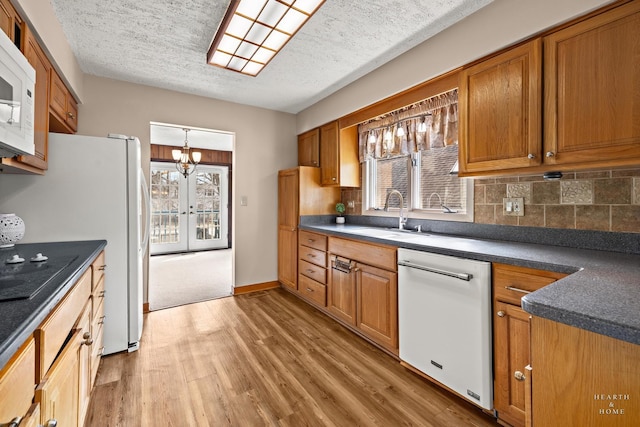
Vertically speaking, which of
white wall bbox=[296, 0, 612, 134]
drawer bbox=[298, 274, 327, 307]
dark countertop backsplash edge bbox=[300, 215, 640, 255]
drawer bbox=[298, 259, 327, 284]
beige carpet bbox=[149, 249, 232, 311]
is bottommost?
beige carpet bbox=[149, 249, 232, 311]

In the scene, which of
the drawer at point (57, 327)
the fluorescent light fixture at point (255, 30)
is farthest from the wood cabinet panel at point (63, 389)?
the fluorescent light fixture at point (255, 30)

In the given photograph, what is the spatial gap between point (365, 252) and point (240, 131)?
2.40 meters

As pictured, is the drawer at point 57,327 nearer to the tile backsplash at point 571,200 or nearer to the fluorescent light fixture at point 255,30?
the fluorescent light fixture at point 255,30

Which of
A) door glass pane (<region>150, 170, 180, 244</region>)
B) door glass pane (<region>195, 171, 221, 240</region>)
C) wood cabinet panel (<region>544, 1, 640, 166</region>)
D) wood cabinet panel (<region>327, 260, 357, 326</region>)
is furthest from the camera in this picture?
door glass pane (<region>195, 171, 221, 240</region>)

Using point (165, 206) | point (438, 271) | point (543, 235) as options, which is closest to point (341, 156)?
point (438, 271)

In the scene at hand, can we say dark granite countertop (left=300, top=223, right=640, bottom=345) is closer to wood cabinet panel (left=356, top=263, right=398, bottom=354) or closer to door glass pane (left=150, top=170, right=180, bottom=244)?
wood cabinet panel (left=356, top=263, right=398, bottom=354)

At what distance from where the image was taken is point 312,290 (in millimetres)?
3221

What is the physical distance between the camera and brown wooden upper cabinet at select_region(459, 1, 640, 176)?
1.32 metres

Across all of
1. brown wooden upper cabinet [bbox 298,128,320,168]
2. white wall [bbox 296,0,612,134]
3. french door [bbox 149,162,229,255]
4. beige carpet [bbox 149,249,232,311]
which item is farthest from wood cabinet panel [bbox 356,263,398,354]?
french door [bbox 149,162,229,255]

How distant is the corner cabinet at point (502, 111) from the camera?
1608mm

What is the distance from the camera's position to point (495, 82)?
178cm

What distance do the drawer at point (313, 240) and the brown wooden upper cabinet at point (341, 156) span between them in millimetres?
685

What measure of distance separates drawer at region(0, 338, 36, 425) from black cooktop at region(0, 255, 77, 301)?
241mm

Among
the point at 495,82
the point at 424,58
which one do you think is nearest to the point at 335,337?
the point at 495,82
